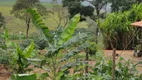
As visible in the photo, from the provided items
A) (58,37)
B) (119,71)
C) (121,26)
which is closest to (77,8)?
(121,26)

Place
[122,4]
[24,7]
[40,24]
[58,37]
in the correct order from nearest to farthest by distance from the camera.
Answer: [40,24]
[58,37]
[122,4]
[24,7]

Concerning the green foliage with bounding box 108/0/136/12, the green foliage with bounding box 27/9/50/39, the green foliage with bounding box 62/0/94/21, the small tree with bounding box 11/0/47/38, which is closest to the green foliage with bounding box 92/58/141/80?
the green foliage with bounding box 27/9/50/39

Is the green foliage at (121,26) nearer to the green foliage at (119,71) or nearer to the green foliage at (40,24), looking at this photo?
the green foliage at (119,71)

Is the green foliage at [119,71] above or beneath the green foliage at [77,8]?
beneath

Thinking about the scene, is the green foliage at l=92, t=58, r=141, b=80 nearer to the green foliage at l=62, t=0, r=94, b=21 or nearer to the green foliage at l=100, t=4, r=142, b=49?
the green foliage at l=100, t=4, r=142, b=49

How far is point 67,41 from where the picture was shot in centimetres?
481

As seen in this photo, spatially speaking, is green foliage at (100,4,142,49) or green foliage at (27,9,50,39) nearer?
green foliage at (27,9,50,39)

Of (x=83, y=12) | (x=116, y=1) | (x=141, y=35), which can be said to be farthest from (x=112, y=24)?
(x=83, y=12)

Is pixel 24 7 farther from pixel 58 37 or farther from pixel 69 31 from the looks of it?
pixel 69 31

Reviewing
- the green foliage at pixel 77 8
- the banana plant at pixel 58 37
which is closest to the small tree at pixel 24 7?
the green foliage at pixel 77 8

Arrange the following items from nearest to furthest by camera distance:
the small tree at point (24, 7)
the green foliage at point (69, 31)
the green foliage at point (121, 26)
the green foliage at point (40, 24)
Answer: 1. the green foliage at point (40, 24)
2. the green foliage at point (69, 31)
3. the green foliage at point (121, 26)
4. the small tree at point (24, 7)

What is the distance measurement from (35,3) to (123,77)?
65.1 ft

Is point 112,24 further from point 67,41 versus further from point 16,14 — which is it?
point 16,14

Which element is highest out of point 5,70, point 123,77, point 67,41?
point 67,41
